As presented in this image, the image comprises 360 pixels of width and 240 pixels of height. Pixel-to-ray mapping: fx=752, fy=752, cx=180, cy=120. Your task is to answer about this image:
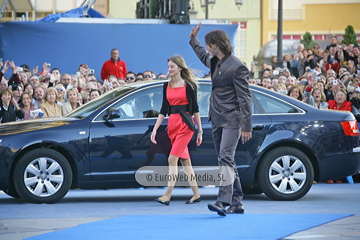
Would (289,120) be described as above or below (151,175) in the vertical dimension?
above

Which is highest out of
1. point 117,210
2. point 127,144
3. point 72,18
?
point 72,18

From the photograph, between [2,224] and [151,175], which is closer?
[2,224]

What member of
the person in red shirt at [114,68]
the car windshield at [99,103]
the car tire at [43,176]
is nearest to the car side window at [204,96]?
the car windshield at [99,103]

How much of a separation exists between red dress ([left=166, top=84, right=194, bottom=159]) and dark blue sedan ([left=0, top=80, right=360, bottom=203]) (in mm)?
319

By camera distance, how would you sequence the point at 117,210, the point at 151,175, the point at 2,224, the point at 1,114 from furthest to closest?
the point at 1,114 < the point at 151,175 < the point at 117,210 < the point at 2,224

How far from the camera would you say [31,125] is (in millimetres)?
9719

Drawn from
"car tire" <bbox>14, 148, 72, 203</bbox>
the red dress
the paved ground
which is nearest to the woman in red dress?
the red dress

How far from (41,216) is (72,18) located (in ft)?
43.3

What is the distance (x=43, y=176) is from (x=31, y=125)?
69cm

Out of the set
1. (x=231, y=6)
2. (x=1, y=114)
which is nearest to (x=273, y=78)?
(x=1, y=114)

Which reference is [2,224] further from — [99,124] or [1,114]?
[1,114]

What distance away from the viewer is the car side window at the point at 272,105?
10117 mm

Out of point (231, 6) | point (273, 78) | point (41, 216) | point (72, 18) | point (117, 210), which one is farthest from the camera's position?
point (231, 6)

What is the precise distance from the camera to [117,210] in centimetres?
904
